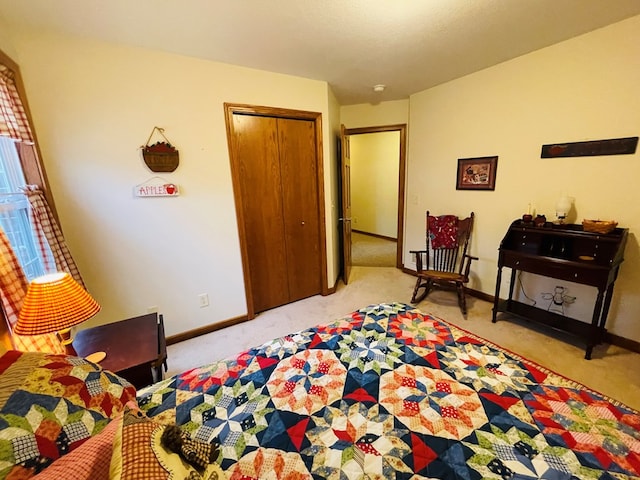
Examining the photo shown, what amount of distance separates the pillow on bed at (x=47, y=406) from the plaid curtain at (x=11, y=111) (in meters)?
1.34

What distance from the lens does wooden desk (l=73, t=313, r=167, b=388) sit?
1.38 m

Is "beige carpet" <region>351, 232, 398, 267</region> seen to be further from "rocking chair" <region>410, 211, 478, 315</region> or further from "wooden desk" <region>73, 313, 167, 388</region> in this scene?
"wooden desk" <region>73, 313, 167, 388</region>

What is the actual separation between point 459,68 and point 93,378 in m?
3.58

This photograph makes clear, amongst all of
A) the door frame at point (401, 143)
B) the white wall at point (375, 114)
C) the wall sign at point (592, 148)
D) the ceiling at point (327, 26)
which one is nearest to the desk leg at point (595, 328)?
the wall sign at point (592, 148)

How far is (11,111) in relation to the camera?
149 cm

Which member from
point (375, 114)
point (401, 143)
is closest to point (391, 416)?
point (401, 143)

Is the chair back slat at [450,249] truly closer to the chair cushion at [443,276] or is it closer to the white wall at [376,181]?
the chair cushion at [443,276]

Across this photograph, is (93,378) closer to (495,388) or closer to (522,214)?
(495,388)

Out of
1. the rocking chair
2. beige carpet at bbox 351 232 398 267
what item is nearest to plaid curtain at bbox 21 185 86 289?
the rocking chair

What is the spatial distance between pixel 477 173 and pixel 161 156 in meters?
3.15

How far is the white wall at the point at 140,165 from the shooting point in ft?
6.10

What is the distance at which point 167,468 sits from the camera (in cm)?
63

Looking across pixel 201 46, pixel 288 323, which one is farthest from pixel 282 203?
pixel 201 46

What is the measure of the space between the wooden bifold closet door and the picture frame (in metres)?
1.72
